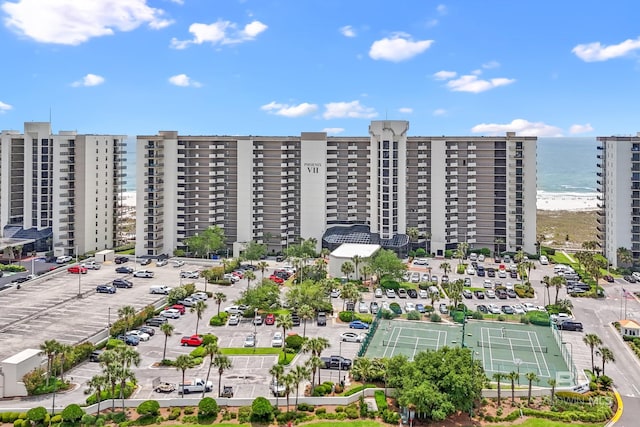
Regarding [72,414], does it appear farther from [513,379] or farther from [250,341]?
[513,379]

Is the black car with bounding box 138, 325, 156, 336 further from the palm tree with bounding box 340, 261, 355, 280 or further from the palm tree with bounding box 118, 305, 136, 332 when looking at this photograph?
the palm tree with bounding box 340, 261, 355, 280

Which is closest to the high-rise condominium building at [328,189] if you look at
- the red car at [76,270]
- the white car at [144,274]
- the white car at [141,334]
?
the red car at [76,270]

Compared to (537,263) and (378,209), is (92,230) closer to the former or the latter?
(378,209)

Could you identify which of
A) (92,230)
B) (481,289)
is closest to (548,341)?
(481,289)

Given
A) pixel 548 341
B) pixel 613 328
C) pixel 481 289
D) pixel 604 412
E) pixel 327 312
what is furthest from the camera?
pixel 481 289

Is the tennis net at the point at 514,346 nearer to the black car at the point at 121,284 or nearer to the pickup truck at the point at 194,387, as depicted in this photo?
the pickup truck at the point at 194,387

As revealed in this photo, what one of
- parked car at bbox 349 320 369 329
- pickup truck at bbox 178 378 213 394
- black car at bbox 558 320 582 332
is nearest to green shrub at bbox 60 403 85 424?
pickup truck at bbox 178 378 213 394

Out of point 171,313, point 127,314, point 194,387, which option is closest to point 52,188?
point 171,313
